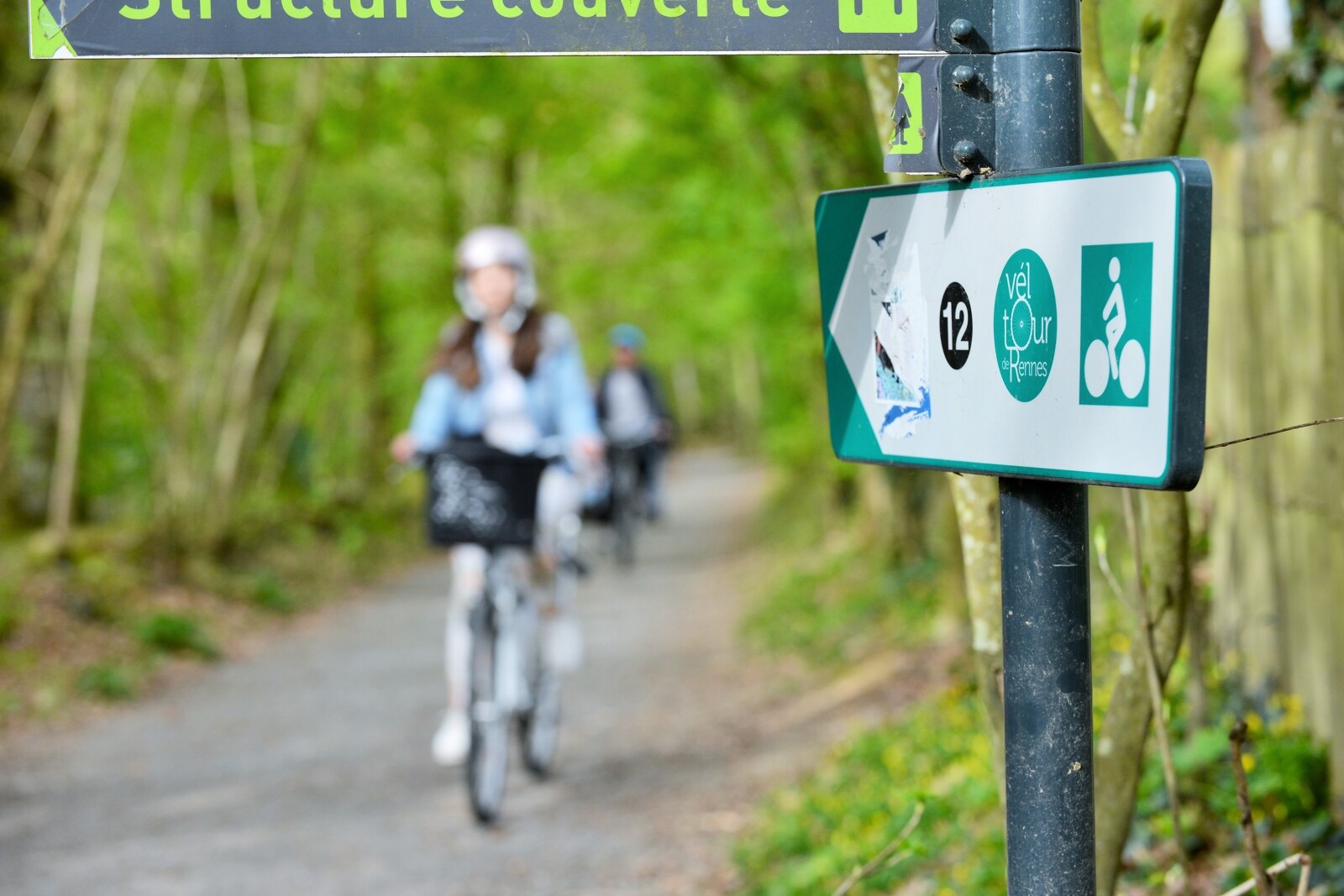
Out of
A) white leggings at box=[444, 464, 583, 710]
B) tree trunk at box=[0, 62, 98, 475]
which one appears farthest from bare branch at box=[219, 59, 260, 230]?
white leggings at box=[444, 464, 583, 710]

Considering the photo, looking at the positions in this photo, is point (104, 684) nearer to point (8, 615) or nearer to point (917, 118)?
point (8, 615)

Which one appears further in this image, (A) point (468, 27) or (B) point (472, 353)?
(B) point (472, 353)

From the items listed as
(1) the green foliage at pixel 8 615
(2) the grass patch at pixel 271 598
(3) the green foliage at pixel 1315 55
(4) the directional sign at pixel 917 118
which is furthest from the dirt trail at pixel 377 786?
(4) the directional sign at pixel 917 118

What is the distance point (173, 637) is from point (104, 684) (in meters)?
1.35

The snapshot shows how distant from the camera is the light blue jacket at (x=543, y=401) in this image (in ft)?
18.7

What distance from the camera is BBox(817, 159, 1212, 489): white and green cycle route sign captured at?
147 centimetres

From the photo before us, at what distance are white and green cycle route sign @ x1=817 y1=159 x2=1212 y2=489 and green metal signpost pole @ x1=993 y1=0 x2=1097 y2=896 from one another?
7cm

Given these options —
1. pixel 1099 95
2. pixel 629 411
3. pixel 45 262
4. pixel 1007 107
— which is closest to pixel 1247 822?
pixel 1007 107

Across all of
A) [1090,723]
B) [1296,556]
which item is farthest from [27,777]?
[1090,723]

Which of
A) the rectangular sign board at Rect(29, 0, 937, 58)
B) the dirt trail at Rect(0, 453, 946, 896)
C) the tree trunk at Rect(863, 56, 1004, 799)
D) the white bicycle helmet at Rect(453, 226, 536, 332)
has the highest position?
the white bicycle helmet at Rect(453, 226, 536, 332)

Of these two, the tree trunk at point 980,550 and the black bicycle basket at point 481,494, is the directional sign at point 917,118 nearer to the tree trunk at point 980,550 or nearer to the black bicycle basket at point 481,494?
the tree trunk at point 980,550

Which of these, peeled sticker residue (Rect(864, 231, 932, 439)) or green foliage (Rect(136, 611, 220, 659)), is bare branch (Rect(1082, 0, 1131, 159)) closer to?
peeled sticker residue (Rect(864, 231, 932, 439))

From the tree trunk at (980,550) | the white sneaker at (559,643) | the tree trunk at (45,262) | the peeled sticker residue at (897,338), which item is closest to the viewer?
the peeled sticker residue at (897,338)

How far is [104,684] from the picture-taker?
Result: 27.0ft
